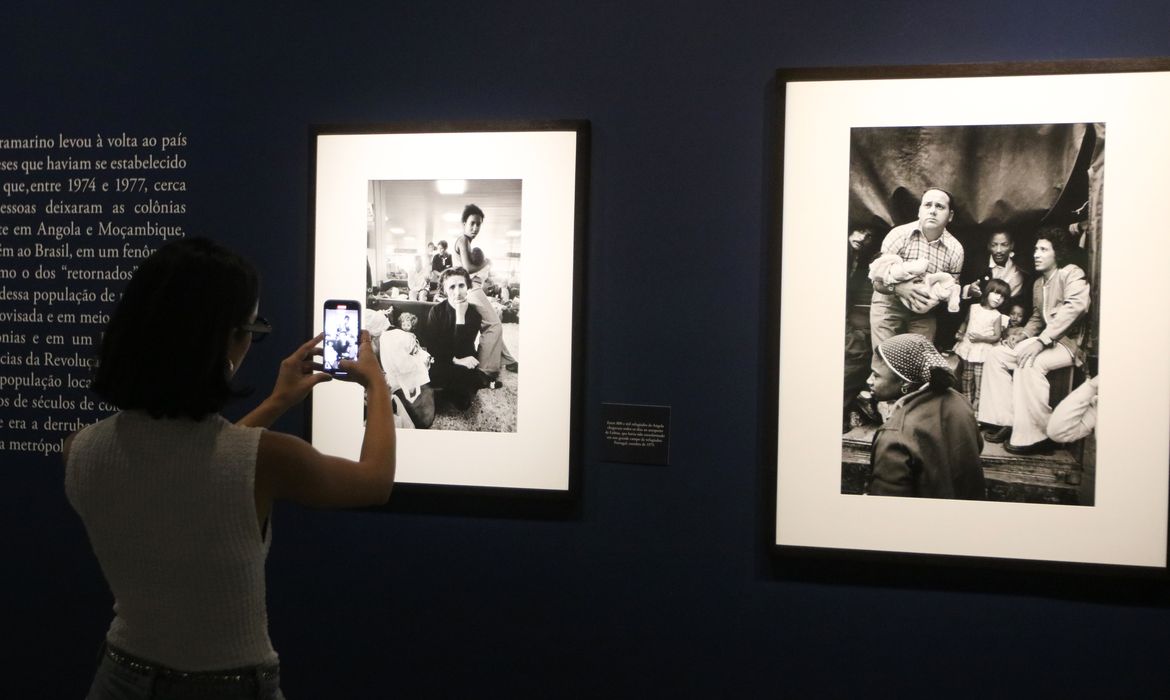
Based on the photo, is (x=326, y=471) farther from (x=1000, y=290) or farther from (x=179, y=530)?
(x=1000, y=290)

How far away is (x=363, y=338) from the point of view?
1556 mm

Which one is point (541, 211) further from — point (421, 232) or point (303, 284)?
point (303, 284)

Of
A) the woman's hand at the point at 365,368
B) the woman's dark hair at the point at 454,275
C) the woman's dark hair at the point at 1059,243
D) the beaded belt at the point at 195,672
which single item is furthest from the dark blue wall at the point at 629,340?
the beaded belt at the point at 195,672

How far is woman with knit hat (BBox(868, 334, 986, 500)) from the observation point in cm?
179

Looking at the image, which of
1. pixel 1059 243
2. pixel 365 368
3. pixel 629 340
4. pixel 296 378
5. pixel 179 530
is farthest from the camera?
pixel 629 340

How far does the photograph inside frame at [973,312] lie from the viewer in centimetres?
175

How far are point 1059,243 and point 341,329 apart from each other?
1539 mm

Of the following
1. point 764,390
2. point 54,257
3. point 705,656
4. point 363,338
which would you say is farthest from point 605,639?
point 54,257

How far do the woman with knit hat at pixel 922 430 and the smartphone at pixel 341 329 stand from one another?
113 cm

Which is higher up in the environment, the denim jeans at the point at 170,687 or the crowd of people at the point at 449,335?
the crowd of people at the point at 449,335

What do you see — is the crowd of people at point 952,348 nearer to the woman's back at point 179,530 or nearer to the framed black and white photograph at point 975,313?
the framed black and white photograph at point 975,313

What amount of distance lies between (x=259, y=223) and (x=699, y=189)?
1.13 m

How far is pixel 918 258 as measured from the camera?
5.91 ft

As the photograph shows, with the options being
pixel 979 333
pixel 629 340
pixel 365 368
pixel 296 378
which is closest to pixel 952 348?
pixel 979 333
